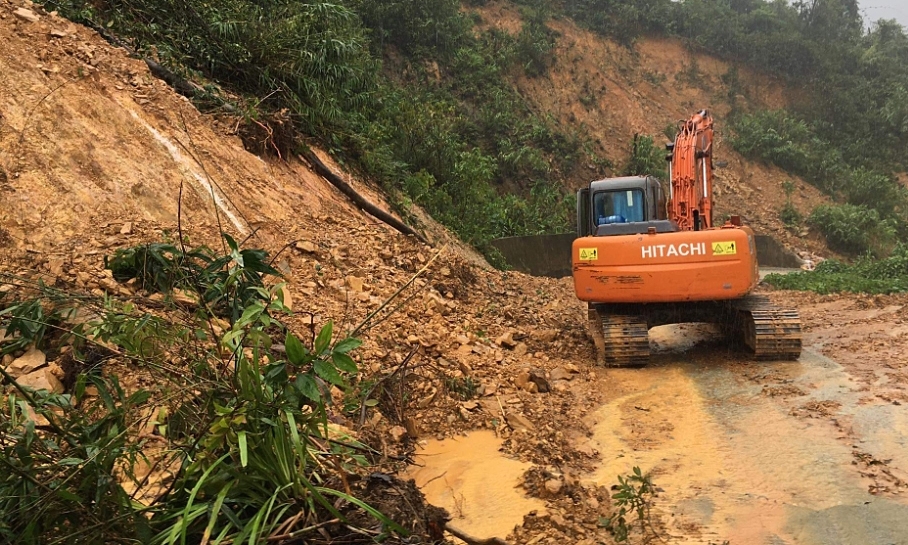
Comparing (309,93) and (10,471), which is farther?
(309,93)

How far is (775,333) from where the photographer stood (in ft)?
22.4

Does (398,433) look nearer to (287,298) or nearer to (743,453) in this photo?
(287,298)

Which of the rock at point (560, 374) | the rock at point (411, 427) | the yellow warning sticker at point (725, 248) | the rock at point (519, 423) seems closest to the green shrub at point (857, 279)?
the yellow warning sticker at point (725, 248)

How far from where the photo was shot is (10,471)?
191 centimetres

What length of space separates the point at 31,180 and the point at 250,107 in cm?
315

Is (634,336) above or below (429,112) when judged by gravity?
below

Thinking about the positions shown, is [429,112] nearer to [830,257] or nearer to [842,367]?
[842,367]

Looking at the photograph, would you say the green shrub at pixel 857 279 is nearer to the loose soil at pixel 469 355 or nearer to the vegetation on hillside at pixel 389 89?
the loose soil at pixel 469 355

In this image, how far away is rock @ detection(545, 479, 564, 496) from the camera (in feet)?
12.6

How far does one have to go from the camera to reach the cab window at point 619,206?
331 inches

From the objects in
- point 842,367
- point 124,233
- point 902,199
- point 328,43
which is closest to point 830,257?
point 902,199

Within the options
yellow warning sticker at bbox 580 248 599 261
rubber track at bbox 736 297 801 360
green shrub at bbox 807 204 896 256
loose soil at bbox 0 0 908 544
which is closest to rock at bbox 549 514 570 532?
loose soil at bbox 0 0 908 544

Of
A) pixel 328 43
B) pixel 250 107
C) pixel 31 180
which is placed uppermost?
pixel 328 43

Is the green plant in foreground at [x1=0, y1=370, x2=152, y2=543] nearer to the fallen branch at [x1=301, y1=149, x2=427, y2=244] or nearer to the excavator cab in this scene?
the fallen branch at [x1=301, y1=149, x2=427, y2=244]
